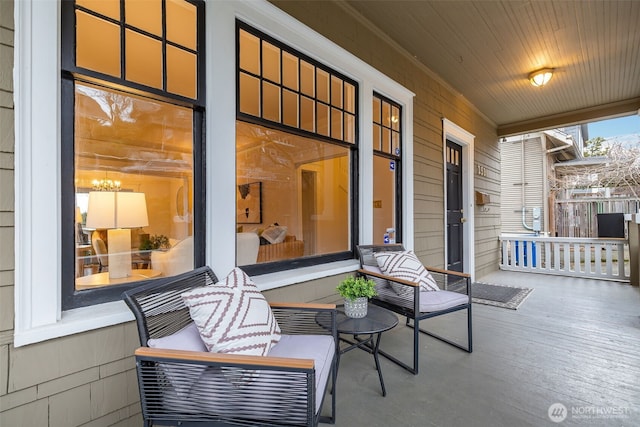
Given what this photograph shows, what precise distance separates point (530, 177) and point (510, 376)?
8.26 metres

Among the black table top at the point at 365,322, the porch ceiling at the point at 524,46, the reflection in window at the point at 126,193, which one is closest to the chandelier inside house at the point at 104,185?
the reflection in window at the point at 126,193

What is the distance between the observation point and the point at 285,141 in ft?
12.5

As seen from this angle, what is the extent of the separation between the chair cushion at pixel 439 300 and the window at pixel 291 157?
85cm

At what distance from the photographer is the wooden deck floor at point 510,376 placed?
1679 millimetres

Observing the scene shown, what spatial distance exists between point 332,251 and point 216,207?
1.35m

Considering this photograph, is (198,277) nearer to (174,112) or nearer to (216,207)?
(216,207)

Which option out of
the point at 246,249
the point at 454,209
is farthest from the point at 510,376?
the point at 454,209

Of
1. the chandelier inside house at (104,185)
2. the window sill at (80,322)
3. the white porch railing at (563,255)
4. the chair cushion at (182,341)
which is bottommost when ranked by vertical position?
the white porch railing at (563,255)

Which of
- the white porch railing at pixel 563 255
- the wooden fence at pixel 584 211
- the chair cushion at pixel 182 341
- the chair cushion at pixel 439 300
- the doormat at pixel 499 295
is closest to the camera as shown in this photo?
the chair cushion at pixel 182 341

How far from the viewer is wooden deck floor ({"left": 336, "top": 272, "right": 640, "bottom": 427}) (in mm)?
1679

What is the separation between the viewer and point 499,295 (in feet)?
13.7

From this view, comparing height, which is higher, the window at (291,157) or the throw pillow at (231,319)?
the window at (291,157)

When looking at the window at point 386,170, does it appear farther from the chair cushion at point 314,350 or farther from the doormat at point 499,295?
the chair cushion at point 314,350

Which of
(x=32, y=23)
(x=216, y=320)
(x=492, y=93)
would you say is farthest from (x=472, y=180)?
(x=32, y=23)
